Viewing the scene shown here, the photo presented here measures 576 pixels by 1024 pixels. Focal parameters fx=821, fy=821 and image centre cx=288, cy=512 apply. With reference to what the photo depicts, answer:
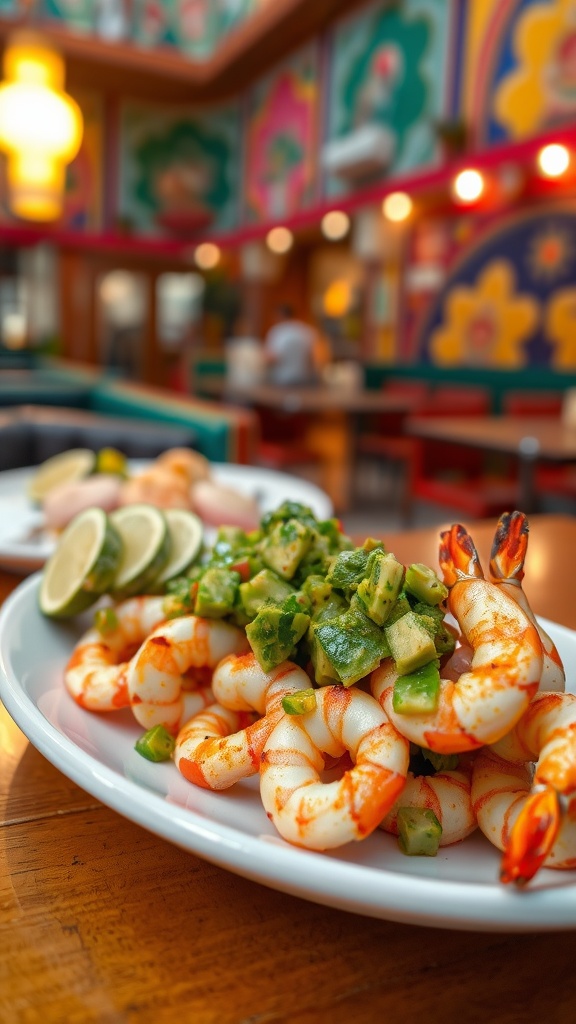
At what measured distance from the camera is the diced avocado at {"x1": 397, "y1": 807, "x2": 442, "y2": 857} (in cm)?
53

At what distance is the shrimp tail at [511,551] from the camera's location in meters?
0.61

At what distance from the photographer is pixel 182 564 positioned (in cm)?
99

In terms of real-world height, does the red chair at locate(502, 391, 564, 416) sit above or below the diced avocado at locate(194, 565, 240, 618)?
below

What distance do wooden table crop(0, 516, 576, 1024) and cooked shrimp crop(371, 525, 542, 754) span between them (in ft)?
0.45

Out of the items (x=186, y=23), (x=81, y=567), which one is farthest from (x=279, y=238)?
(x=81, y=567)

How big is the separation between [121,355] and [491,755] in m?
14.6

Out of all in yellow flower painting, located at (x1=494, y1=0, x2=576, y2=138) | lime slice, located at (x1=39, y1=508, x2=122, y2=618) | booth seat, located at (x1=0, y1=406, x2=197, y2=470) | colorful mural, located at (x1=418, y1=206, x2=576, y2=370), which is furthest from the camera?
colorful mural, located at (x1=418, y1=206, x2=576, y2=370)

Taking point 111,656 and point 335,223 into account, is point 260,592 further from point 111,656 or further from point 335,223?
point 335,223

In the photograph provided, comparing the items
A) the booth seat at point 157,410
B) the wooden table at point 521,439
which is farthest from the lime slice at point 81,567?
the wooden table at point 521,439

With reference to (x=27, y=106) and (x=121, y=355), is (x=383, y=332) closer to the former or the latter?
(x=27, y=106)

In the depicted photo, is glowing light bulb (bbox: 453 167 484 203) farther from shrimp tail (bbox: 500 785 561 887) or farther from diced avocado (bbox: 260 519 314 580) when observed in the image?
shrimp tail (bbox: 500 785 561 887)

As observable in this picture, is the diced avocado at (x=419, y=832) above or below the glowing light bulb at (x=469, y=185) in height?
below

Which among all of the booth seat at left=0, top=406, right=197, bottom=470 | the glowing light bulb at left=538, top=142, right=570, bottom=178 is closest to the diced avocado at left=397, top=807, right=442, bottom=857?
the booth seat at left=0, top=406, right=197, bottom=470

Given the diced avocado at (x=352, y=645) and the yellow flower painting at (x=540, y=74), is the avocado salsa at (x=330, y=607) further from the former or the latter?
the yellow flower painting at (x=540, y=74)
